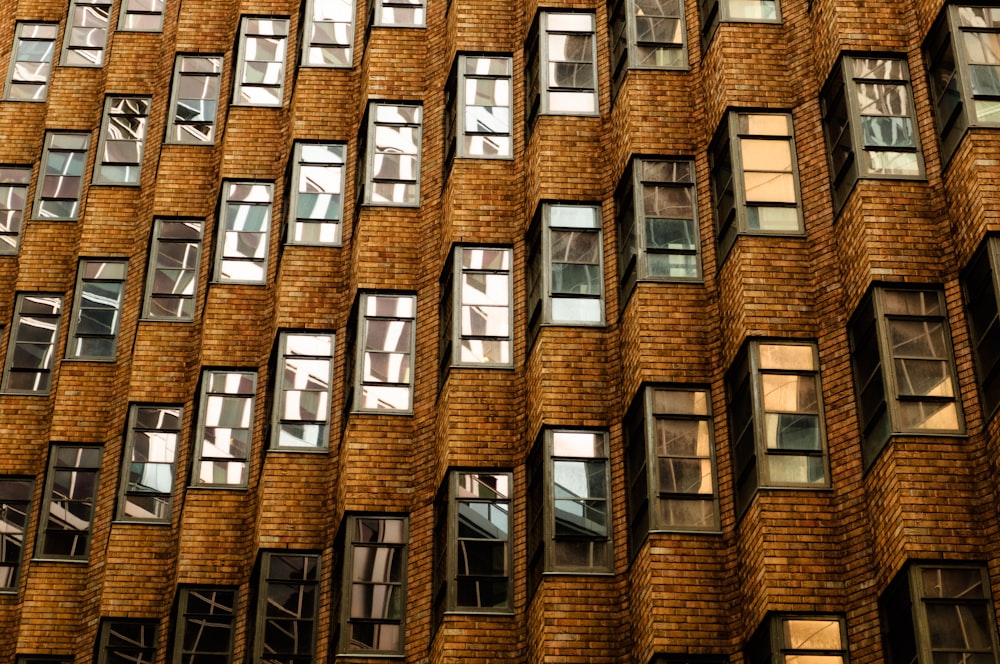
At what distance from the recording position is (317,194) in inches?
1398

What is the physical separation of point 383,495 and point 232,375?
4.83 m

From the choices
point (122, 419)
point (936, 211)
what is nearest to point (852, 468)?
point (936, 211)

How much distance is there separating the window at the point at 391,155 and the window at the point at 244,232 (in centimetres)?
228

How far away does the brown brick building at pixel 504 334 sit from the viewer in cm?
2506

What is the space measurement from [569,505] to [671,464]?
1.98 metres

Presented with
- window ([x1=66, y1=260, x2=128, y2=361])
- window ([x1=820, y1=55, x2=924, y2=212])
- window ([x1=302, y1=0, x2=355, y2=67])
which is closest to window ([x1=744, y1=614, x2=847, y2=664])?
window ([x1=820, y1=55, x2=924, y2=212])

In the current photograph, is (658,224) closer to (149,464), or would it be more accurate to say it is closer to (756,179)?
(756,179)

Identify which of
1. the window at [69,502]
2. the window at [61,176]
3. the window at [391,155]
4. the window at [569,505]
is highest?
the window at [61,176]

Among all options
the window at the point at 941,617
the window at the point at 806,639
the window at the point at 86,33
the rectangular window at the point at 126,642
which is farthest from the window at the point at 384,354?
the window at the point at 86,33

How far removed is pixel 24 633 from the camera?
33188 mm

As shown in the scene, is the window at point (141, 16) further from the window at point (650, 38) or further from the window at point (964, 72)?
the window at point (964, 72)

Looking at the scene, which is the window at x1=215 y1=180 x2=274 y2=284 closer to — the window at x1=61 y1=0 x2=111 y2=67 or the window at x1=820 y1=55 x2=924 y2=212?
the window at x1=61 y1=0 x2=111 y2=67

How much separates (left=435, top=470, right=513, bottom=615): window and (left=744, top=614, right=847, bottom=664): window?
535cm

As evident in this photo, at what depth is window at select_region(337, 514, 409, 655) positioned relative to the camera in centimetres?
2964
